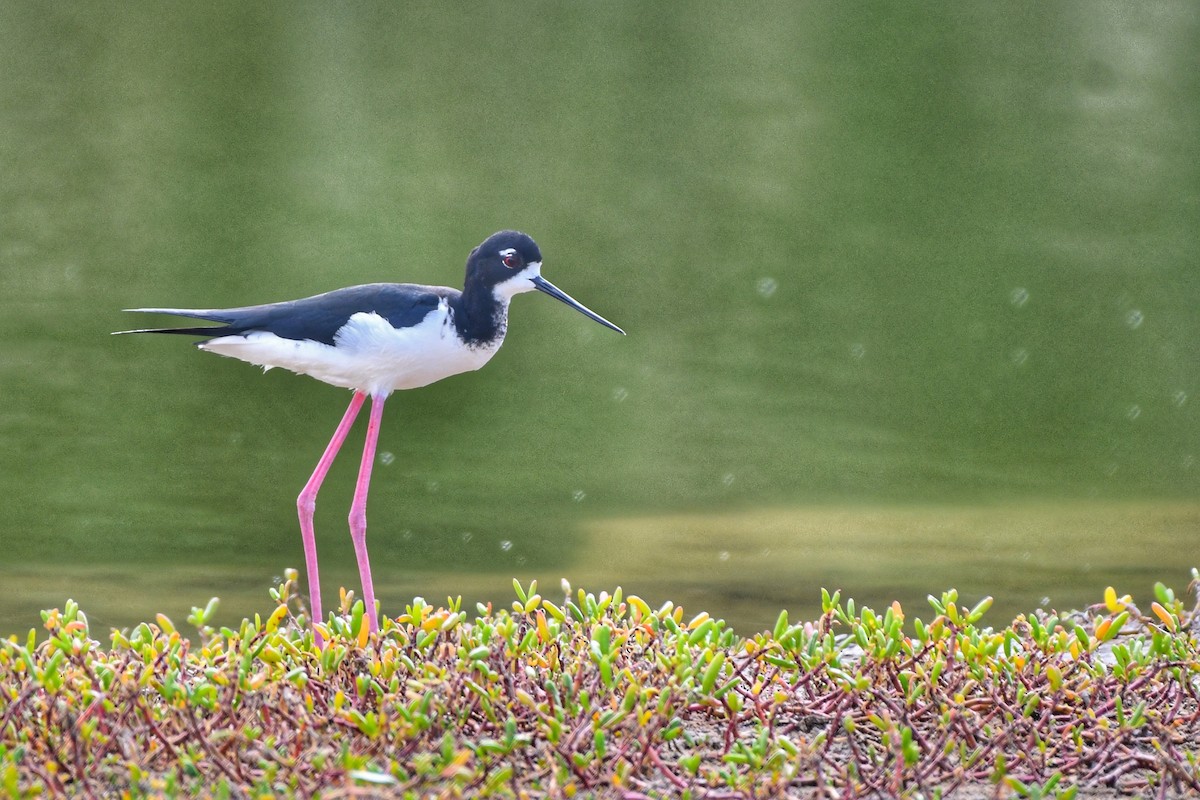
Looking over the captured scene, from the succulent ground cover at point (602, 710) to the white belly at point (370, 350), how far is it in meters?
0.69

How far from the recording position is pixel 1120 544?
6574 mm

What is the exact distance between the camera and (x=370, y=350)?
4.07 m

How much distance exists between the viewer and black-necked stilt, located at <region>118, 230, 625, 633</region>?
4055 mm

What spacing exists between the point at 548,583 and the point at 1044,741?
3.00m

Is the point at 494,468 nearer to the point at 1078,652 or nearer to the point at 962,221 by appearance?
the point at 962,221

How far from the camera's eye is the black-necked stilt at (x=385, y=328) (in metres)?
4.05

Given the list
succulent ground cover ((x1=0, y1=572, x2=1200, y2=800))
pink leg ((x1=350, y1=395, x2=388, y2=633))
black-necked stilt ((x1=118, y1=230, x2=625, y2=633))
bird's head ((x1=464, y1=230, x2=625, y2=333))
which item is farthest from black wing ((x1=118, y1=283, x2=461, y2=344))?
succulent ground cover ((x1=0, y1=572, x2=1200, y2=800))

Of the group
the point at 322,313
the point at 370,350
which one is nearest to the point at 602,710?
the point at 370,350

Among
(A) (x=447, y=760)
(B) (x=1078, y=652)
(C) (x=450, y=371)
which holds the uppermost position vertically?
(C) (x=450, y=371)

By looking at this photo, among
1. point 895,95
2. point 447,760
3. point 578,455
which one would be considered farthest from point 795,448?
point 447,760

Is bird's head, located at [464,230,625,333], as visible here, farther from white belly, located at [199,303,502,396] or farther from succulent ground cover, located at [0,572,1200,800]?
succulent ground cover, located at [0,572,1200,800]

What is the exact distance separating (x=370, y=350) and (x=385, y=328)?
0.26 ft

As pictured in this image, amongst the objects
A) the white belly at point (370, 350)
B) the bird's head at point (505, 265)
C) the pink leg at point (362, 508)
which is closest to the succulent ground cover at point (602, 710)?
the pink leg at point (362, 508)

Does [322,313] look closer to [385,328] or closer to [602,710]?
A: [385,328]
